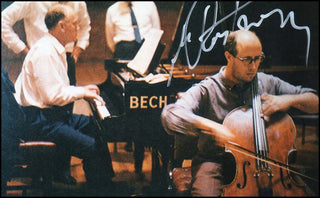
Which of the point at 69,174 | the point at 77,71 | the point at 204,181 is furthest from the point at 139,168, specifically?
the point at 77,71

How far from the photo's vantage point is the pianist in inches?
116

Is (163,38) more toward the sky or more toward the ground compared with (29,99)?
more toward the sky

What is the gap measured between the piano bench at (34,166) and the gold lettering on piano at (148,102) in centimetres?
77

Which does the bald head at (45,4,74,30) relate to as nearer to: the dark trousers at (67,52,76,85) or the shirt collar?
the dark trousers at (67,52,76,85)

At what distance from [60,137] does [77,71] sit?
625 mm

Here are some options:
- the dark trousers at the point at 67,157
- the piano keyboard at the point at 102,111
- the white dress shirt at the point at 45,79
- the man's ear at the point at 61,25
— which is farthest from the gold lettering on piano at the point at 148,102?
the man's ear at the point at 61,25

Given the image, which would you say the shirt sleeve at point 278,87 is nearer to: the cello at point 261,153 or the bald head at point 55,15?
the cello at point 261,153

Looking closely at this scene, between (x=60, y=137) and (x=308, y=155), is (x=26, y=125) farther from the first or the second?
(x=308, y=155)

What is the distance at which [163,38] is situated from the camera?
3.14 metres

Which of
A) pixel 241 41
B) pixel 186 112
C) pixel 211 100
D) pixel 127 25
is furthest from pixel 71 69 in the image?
pixel 241 41

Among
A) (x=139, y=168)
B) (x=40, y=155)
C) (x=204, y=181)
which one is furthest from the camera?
(x=139, y=168)

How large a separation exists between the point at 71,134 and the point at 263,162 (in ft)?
5.43

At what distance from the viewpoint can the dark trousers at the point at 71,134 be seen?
300cm

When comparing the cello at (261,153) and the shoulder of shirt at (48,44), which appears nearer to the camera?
the cello at (261,153)
